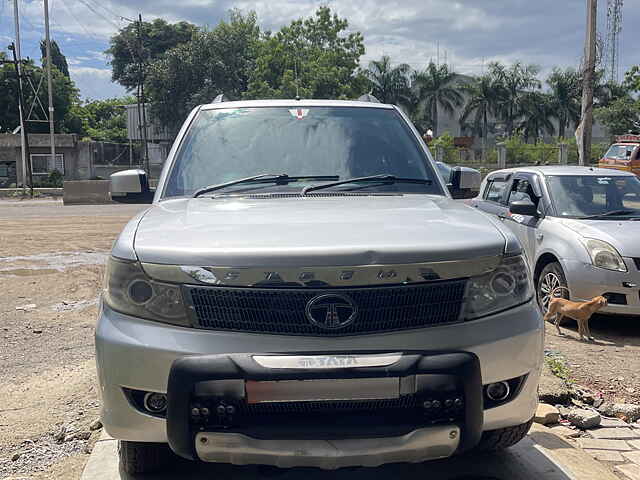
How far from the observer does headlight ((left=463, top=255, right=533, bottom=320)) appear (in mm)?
2561

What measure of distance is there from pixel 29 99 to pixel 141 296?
55.2 m

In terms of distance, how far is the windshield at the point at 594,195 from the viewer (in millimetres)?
7199

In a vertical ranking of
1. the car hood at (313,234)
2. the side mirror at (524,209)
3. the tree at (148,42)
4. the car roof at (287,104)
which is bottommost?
the side mirror at (524,209)

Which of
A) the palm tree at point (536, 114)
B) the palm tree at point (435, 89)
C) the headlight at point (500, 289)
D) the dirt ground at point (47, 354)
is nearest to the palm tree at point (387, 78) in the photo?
the palm tree at point (435, 89)

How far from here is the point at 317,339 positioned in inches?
94.8

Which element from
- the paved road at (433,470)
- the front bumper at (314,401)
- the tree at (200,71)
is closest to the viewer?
the front bumper at (314,401)

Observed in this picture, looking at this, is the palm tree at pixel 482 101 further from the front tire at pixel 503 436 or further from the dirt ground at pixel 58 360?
the front tire at pixel 503 436

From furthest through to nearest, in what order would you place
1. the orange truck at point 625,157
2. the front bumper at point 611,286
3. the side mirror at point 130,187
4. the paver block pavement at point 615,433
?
the orange truck at point 625,157
the front bumper at point 611,286
the side mirror at point 130,187
the paver block pavement at point 615,433

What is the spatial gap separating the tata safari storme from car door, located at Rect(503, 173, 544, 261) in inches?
187

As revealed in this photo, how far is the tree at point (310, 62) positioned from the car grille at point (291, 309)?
40489 mm

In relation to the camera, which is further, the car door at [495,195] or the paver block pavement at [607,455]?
the car door at [495,195]

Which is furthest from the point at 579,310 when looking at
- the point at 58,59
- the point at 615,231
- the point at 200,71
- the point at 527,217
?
the point at 58,59

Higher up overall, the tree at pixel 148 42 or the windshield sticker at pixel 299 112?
the tree at pixel 148 42

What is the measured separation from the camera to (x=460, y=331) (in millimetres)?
2477
